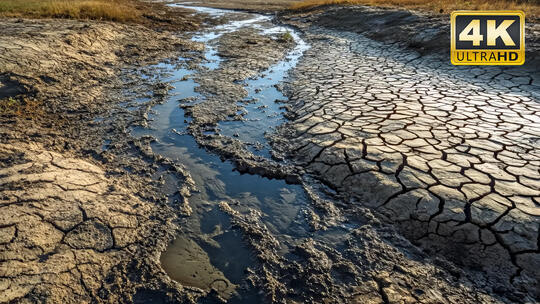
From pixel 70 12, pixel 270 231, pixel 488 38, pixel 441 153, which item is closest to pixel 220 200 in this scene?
pixel 270 231

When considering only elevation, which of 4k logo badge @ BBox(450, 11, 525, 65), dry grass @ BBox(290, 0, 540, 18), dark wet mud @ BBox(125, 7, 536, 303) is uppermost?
dry grass @ BBox(290, 0, 540, 18)

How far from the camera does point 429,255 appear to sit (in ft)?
7.23

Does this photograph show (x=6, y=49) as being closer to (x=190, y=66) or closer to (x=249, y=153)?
(x=190, y=66)

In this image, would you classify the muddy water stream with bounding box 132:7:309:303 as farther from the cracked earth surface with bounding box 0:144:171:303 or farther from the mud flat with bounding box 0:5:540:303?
the cracked earth surface with bounding box 0:144:171:303

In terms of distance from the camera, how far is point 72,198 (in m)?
2.41

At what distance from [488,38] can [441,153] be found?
5900 mm

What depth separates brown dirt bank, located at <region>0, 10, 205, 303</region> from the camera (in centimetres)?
187

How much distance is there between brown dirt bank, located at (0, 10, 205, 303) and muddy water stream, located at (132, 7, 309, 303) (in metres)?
0.17

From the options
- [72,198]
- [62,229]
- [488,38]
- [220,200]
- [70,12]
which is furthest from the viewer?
[70,12]

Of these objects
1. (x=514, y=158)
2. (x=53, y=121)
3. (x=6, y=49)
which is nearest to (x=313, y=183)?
(x=514, y=158)

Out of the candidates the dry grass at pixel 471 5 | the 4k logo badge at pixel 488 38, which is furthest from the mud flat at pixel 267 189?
the dry grass at pixel 471 5

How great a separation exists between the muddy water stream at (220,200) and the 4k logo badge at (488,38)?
4.72m

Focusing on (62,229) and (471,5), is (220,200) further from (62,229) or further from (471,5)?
(471,5)

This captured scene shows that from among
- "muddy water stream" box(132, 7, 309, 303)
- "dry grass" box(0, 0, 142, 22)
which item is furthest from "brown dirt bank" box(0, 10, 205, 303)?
"dry grass" box(0, 0, 142, 22)
